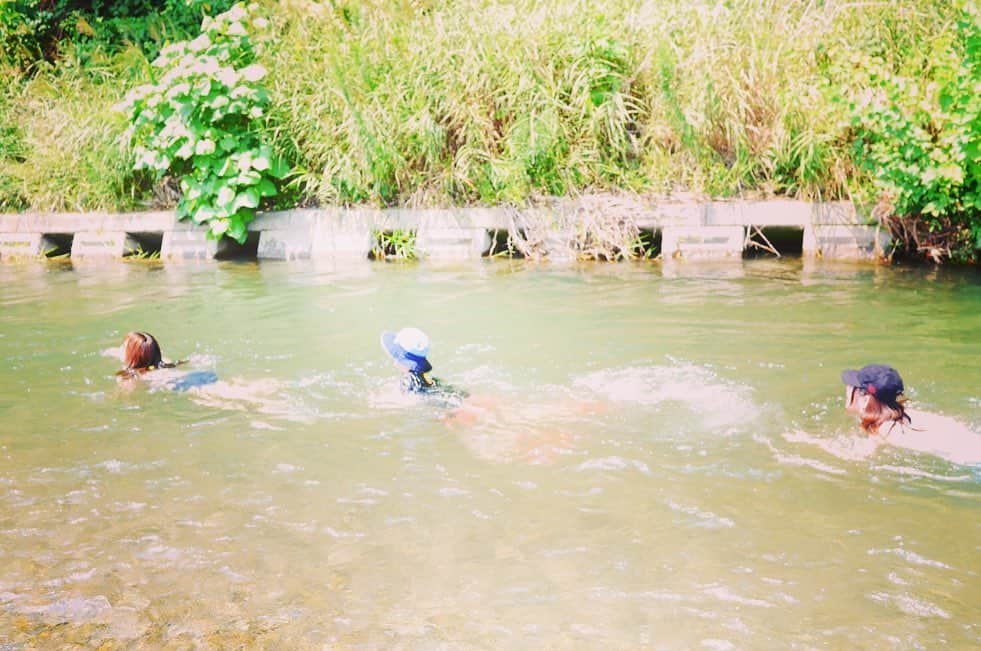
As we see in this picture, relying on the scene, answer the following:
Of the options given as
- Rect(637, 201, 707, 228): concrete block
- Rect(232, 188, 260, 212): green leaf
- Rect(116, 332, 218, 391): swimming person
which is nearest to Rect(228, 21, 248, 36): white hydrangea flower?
Rect(232, 188, 260, 212): green leaf

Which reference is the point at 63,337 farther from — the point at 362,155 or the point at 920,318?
the point at 920,318

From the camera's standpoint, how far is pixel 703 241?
33.3ft

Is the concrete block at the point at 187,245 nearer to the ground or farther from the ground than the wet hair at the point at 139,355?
farther from the ground

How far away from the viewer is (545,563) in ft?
11.5

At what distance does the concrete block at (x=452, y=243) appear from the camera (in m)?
10.8

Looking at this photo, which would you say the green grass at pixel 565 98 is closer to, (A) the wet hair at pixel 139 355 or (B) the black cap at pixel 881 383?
(B) the black cap at pixel 881 383

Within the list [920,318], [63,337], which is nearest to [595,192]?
[920,318]

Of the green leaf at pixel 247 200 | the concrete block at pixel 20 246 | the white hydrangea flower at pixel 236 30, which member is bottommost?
the concrete block at pixel 20 246

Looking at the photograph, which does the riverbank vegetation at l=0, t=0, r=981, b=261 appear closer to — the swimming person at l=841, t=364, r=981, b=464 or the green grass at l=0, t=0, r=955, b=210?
the green grass at l=0, t=0, r=955, b=210

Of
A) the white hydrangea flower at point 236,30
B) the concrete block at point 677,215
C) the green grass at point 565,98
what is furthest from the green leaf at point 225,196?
the concrete block at point 677,215

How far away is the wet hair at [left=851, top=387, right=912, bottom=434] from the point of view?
15.3ft

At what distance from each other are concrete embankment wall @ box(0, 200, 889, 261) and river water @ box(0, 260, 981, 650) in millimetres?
2048

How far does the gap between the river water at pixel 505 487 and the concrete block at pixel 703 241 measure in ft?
7.30

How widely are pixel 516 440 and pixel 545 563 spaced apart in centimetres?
143
